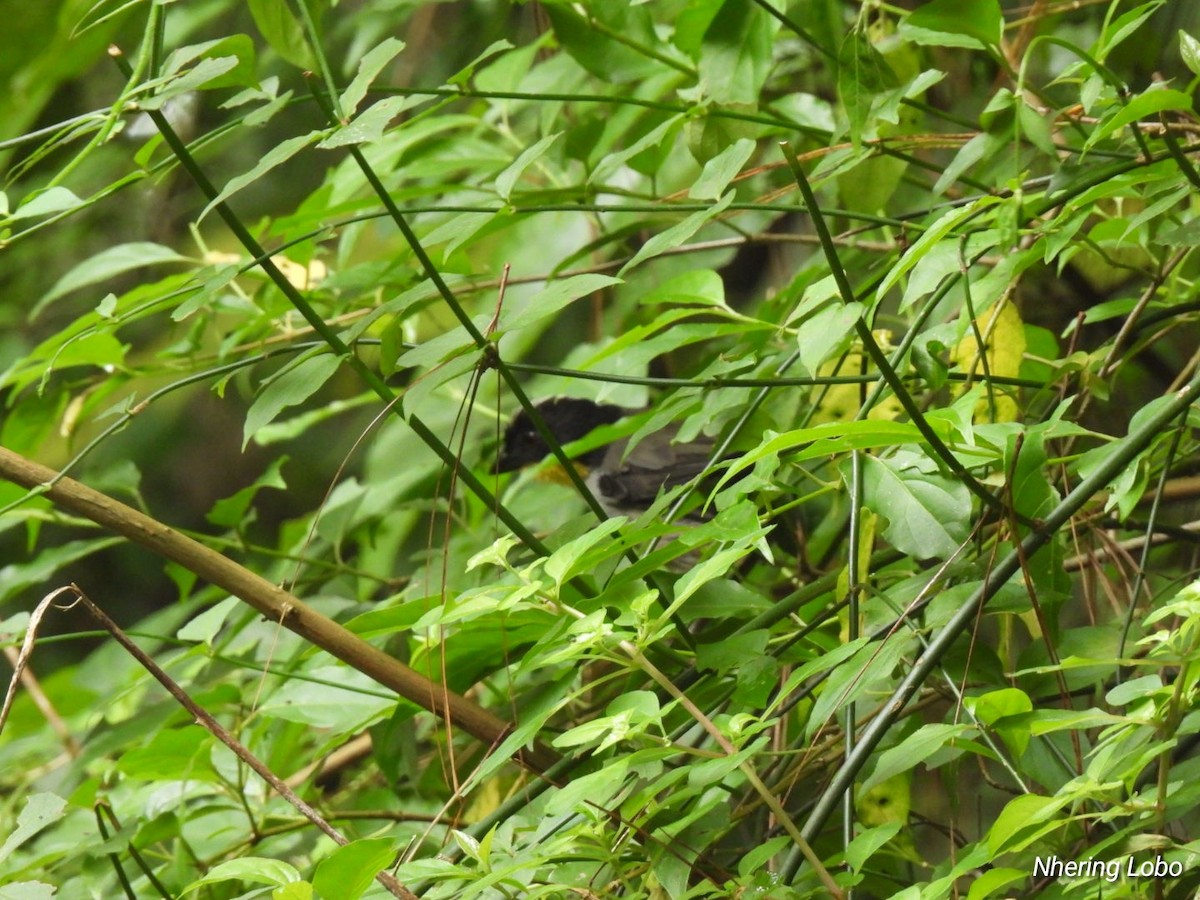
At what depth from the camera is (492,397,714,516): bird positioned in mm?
1472

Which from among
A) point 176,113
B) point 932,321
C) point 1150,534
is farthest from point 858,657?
point 176,113

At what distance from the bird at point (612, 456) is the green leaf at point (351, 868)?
30.8 inches

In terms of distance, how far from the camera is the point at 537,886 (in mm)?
615

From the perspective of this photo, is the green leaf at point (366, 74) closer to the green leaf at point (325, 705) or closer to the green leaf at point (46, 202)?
the green leaf at point (46, 202)

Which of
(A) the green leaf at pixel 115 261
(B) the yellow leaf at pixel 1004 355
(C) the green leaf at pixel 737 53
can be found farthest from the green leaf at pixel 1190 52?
(A) the green leaf at pixel 115 261

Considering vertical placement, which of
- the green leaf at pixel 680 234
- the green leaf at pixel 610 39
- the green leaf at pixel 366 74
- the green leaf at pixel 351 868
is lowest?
the green leaf at pixel 351 868

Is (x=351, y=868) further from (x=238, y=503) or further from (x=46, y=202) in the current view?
(x=238, y=503)

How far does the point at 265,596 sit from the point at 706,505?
0.30 metres

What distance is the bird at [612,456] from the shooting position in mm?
1472

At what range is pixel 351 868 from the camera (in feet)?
1.79

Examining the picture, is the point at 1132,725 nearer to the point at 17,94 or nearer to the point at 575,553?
the point at 575,553

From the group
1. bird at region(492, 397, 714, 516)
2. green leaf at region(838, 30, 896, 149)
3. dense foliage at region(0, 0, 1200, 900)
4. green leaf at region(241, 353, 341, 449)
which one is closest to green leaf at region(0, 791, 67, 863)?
dense foliage at region(0, 0, 1200, 900)

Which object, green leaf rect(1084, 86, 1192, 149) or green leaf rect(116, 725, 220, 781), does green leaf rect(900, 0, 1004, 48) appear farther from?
green leaf rect(116, 725, 220, 781)

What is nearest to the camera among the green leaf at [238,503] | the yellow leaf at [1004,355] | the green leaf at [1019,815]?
the green leaf at [1019,815]
